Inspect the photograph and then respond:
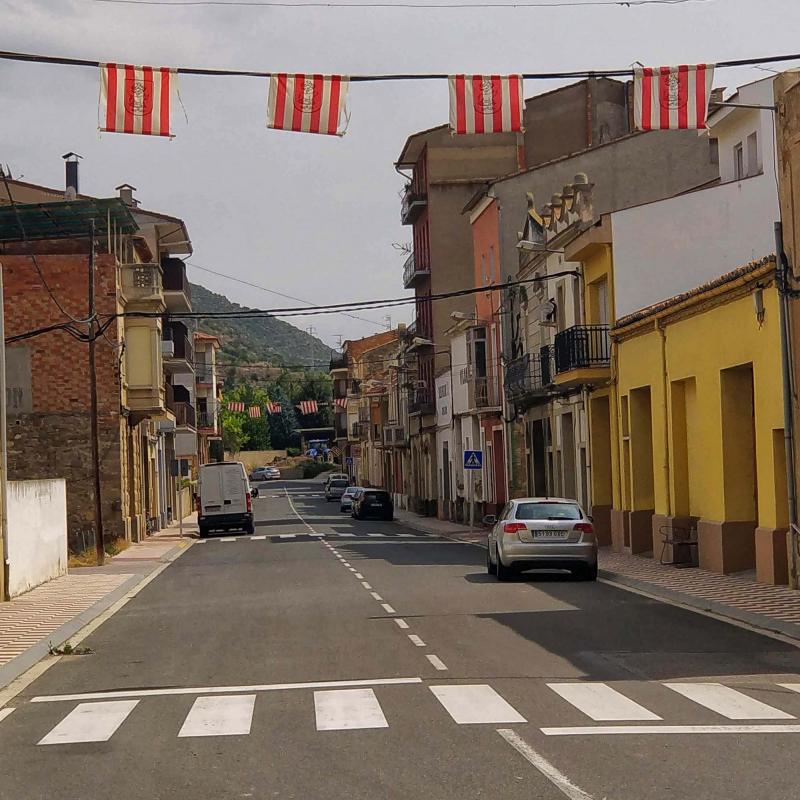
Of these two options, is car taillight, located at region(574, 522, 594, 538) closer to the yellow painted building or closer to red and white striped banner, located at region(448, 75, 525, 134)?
the yellow painted building

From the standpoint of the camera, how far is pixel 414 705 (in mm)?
11188

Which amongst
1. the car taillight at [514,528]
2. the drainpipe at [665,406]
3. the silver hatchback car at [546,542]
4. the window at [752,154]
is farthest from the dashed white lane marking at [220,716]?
the window at [752,154]

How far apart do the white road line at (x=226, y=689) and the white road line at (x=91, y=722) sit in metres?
0.48

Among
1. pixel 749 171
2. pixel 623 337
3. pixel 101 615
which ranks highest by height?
pixel 749 171

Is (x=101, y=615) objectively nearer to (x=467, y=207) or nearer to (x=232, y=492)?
(x=232, y=492)

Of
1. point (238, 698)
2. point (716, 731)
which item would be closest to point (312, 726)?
point (238, 698)

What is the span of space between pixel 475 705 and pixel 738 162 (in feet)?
94.6

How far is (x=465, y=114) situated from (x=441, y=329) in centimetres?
5250

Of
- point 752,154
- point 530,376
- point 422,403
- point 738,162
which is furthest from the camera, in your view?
point 422,403

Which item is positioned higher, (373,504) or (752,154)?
(752,154)

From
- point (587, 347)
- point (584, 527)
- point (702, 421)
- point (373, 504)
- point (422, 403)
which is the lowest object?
point (373, 504)

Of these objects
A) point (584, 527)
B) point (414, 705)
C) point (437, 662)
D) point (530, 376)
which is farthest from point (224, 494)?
point (414, 705)

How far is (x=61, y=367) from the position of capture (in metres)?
46.5

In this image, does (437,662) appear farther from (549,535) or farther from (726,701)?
(549,535)
